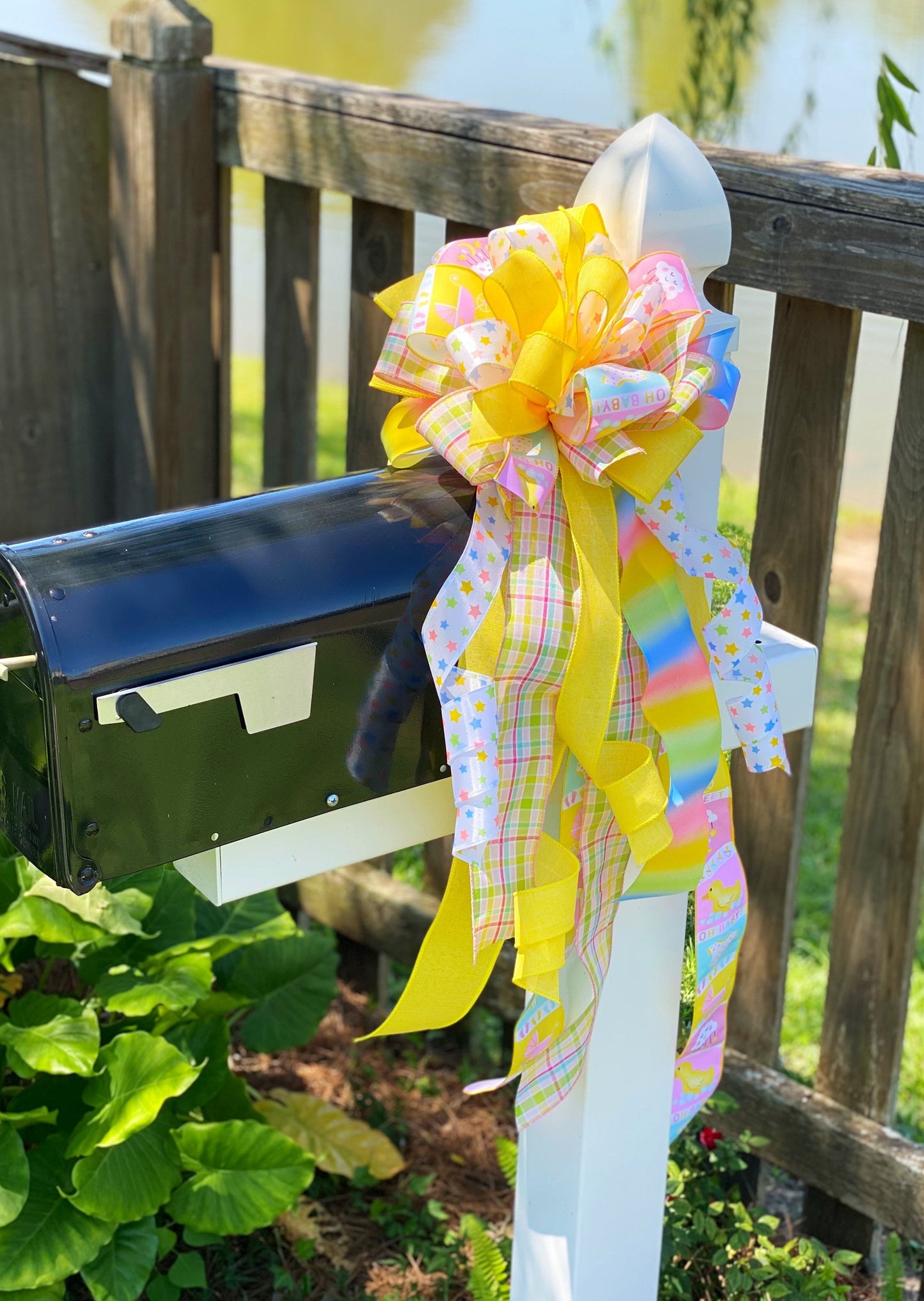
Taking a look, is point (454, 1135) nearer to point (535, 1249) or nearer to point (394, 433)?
point (535, 1249)

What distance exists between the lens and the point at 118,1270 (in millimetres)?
1658

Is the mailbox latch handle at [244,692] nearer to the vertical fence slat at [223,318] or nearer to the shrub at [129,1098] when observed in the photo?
the shrub at [129,1098]

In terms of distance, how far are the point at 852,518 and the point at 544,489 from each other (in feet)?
14.1

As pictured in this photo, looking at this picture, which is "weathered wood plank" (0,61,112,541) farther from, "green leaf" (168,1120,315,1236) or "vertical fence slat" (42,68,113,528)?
"green leaf" (168,1120,315,1236)

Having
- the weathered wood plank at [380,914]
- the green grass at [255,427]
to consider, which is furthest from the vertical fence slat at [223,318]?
the green grass at [255,427]

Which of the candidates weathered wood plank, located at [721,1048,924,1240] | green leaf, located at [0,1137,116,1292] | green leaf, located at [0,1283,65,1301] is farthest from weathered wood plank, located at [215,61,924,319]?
green leaf, located at [0,1283,65,1301]

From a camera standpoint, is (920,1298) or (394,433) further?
(920,1298)

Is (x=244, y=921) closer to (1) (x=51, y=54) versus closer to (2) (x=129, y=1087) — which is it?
(2) (x=129, y=1087)

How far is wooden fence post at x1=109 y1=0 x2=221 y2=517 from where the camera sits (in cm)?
218

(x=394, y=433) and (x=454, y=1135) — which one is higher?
(x=394, y=433)

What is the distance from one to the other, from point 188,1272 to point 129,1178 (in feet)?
0.81

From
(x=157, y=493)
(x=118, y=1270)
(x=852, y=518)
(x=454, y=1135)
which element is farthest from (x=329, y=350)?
(x=118, y=1270)

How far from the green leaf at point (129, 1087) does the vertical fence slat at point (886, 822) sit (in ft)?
2.93

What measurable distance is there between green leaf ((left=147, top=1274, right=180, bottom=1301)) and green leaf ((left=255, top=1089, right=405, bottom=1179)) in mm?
287
